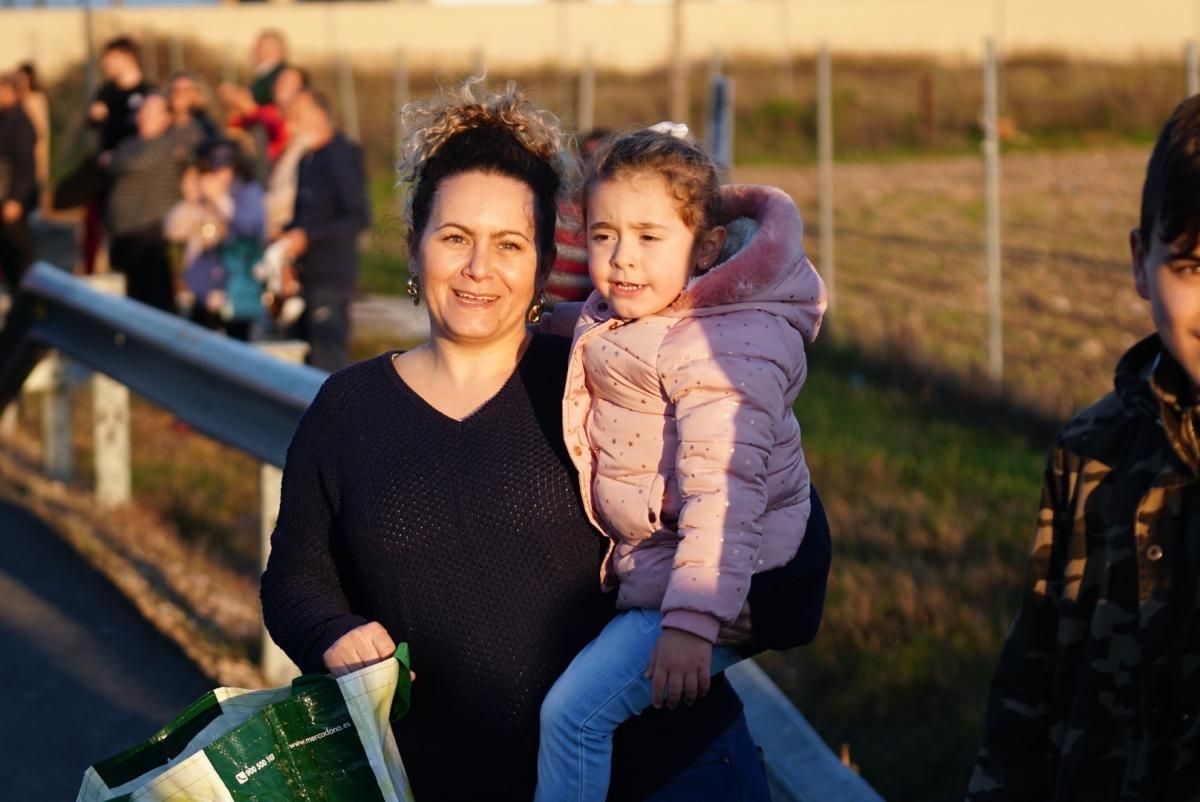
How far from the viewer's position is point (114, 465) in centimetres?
871

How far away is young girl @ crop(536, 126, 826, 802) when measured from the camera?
9.34 ft

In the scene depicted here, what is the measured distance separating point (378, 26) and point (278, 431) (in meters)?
47.4

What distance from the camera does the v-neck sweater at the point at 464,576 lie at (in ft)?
9.97

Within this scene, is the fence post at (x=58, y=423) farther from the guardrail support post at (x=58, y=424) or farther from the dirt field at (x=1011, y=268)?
the dirt field at (x=1011, y=268)

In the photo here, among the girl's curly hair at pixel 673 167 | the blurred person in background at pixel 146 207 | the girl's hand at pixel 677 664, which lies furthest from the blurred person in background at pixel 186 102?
the girl's hand at pixel 677 664

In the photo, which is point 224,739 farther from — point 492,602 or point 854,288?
point 854,288

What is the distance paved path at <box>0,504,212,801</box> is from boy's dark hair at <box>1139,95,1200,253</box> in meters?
3.26

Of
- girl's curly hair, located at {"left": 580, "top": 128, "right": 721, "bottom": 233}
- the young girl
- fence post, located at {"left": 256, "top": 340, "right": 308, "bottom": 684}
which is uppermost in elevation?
girl's curly hair, located at {"left": 580, "top": 128, "right": 721, "bottom": 233}

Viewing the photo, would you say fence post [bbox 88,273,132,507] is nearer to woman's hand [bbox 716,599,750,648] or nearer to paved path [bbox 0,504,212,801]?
paved path [bbox 0,504,212,801]

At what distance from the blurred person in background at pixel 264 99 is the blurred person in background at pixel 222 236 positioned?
0.34 metres

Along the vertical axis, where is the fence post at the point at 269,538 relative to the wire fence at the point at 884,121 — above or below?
above

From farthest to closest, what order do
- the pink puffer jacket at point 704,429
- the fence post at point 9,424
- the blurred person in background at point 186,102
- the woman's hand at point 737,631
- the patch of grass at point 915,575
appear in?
the blurred person in background at point 186,102, the fence post at point 9,424, the patch of grass at point 915,575, the woman's hand at point 737,631, the pink puffer jacket at point 704,429

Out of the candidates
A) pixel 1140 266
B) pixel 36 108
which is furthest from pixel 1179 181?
pixel 36 108

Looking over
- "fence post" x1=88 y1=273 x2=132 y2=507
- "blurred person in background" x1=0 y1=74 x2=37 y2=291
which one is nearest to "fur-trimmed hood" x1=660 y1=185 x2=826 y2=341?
"fence post" x1=88 y1=273 x2=132 y2=507
